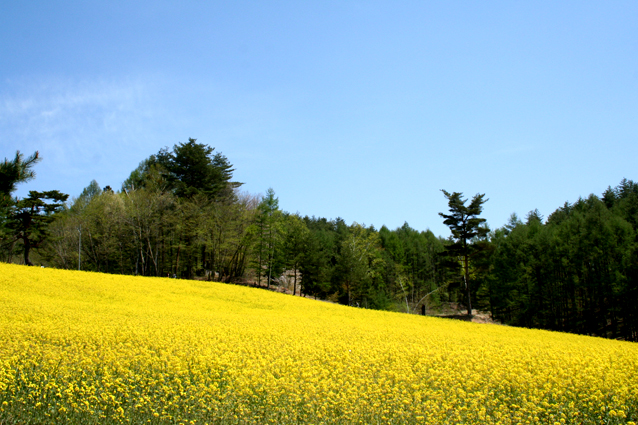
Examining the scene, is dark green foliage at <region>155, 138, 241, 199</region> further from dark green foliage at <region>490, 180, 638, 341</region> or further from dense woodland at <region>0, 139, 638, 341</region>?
dark green foliage at <region>490, 180, 638, 341</region>

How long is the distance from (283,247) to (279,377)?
37.4 metres

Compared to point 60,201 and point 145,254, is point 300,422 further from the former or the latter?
point 145,254

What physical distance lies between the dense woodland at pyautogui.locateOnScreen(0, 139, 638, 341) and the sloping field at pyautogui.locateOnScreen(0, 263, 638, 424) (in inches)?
977

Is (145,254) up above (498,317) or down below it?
above

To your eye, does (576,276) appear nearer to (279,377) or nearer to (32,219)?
(279,377)

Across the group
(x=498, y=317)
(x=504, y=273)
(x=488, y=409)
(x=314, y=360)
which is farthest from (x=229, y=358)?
(x=498, y=317)

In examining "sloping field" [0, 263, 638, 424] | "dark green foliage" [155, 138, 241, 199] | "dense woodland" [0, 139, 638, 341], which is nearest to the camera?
"sloping field" [0, 263, 638, 424]

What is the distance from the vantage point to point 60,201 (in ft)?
134

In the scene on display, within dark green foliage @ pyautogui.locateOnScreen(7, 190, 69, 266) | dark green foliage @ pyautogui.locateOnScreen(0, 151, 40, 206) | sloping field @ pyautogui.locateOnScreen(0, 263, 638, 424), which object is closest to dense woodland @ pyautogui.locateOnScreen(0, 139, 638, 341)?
dark green foliage @ pyautogui.locateOnScreen(7, 190, 69, 266)

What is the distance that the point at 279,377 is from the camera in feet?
32.3

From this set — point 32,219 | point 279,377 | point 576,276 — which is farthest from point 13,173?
point 576,276

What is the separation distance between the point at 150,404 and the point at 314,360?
5029 millimetres

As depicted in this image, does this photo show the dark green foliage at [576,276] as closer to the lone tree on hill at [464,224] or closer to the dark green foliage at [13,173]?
the lone tree on hill at [464,224]

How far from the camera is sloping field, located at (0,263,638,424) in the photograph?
7.73 m
